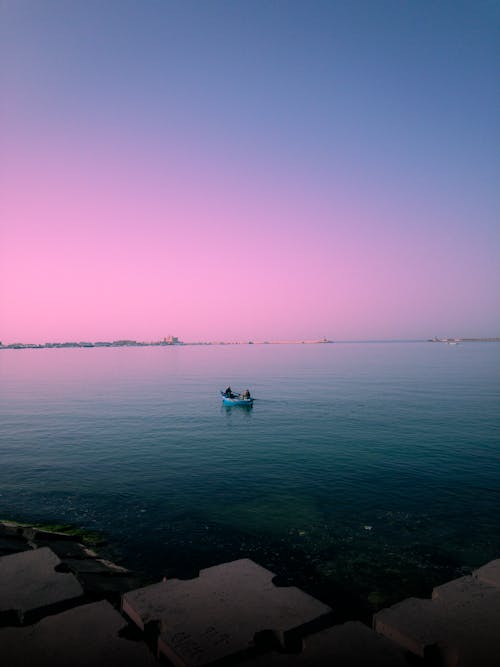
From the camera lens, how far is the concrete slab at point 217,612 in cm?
1116

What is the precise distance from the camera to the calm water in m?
21.2

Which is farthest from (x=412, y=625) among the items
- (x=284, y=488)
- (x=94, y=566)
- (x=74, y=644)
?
(x=284, y=488)

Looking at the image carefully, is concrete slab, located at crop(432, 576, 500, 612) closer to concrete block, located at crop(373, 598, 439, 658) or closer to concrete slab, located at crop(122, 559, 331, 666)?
concrete block, located at crop(373, 598, 439, 658)

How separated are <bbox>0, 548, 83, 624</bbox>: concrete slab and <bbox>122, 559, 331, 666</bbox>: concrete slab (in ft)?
7.94

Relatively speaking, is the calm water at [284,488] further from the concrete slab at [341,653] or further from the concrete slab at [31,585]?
the concrete slab at [341,653]

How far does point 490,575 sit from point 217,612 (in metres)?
10.8

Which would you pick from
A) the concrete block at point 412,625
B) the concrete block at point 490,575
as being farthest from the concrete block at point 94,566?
the concrete block at point 490,575

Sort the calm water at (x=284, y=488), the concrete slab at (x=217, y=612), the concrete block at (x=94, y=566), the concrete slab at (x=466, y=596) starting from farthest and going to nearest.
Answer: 1. the calm water at (x=284, y=488)
2. the concrete block at (x=94, y=566)
3. the concrete slab at (x=466, y=596)
4. the concrete slab at (x=217, y=612)

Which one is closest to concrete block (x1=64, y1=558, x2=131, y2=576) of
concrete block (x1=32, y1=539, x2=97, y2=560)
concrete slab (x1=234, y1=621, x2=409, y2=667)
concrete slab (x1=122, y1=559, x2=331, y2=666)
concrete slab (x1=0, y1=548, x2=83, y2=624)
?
concrete block (x1=32, y1=539, x2=97, y2=560)

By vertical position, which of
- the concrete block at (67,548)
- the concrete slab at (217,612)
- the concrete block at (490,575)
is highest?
the concrete slab at (217,612)

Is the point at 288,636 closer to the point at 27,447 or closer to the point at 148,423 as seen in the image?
the point at 27,447

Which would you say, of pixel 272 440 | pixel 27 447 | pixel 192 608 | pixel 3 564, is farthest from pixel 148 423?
pixel 192 608

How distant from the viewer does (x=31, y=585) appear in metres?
14.4

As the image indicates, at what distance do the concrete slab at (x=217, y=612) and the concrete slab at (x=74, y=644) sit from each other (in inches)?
38.9
